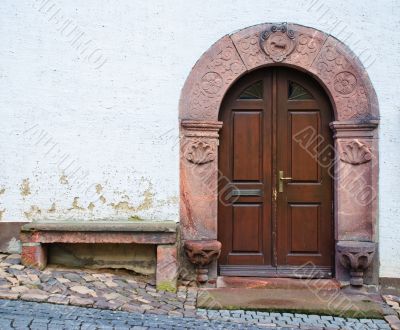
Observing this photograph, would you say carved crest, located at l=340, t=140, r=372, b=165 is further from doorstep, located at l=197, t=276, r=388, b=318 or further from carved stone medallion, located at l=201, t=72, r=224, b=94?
carved stone medallion, located at l=201, t=72, r=224, b=94

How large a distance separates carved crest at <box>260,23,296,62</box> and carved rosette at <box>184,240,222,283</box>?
1930 millimetres

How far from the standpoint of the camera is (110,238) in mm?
4770

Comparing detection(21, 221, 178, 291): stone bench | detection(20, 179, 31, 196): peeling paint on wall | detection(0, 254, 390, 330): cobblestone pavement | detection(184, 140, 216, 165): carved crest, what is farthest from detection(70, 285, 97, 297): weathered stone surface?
detection(184, 140, 216, 165): carved crest

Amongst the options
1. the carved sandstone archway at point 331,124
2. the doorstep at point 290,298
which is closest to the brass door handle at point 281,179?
the carved sandstone archway at point 331,124

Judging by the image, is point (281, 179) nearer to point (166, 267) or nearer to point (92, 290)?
point (166, 267)

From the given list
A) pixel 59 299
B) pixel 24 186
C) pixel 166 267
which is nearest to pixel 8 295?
pixel 59 299

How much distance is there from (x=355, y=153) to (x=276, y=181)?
0.82 meters

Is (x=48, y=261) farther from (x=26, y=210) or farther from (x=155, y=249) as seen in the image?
(x=155, y=249)

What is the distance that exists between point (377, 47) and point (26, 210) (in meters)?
3.82

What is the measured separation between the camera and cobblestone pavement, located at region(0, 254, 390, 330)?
3.75 m

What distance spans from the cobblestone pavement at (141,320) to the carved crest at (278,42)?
2.46 metres

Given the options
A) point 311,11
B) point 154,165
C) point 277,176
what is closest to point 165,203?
point 154,165

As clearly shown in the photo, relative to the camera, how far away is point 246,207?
521cm

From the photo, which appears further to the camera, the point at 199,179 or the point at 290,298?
the point at 199,179
